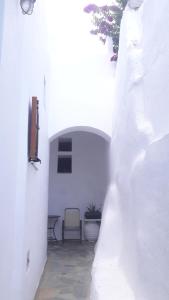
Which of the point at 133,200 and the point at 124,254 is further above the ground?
the point at 133,200

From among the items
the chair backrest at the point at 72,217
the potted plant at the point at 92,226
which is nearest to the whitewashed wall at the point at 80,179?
the chair backrest at the point at 72,217

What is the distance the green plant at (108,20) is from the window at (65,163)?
3106 mm

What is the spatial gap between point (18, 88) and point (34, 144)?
727 millimetres

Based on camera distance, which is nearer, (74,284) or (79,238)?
(74,284)

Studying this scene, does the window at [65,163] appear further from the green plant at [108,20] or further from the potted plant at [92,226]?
the green plant at [108,20]

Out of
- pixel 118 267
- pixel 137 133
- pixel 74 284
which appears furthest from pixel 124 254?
pixel 137 133

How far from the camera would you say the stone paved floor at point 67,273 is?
3.91 m

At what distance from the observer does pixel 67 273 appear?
4.83 m

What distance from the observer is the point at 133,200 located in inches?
127

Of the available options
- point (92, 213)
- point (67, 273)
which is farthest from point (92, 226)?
point (67, 273)

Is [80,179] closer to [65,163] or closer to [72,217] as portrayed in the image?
[65,163]

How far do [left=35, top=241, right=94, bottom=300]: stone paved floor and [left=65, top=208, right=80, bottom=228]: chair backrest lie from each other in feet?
2.06

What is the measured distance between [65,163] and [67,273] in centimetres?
376

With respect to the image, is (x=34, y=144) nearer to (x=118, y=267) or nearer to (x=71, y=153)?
(x=118, y=267)
